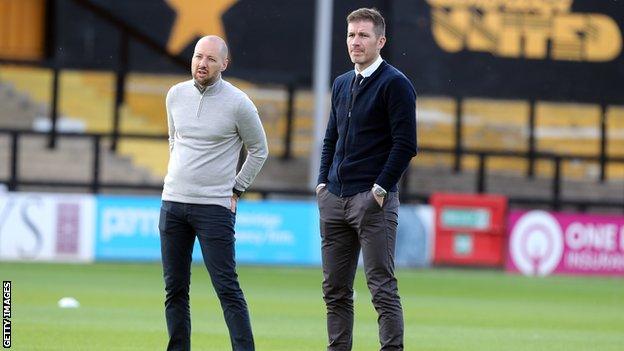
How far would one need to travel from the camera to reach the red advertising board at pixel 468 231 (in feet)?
78.7

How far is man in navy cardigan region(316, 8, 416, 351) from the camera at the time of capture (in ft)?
30.3

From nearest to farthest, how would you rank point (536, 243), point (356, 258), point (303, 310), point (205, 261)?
point (205, 261) → point (356, 258) → point (303, 310) → point (536, 243)

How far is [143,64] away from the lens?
27344 millimetres

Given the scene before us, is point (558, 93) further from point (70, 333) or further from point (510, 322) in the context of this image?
point (70, 333)

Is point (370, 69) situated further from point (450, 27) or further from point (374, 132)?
point (450, 27)

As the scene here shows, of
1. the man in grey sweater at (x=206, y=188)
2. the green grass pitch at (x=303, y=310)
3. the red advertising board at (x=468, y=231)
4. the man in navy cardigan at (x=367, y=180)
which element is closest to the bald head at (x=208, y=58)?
the man in grey sweater at (x=206, y=188)

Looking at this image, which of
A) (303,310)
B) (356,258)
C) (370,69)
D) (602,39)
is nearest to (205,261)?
(356,258)

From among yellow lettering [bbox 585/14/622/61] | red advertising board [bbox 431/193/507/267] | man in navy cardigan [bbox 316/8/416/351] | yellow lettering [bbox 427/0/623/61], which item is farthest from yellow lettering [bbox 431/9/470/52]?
man in navy cardigan [bbox 316/8/416/351]

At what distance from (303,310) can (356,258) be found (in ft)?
20.3

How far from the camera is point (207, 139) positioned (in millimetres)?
9344

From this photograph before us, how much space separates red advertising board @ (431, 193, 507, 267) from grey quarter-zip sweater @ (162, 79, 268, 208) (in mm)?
14761

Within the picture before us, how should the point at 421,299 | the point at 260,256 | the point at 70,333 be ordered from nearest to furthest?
the point at 70,333, the point at 421,299, the point at 260,256

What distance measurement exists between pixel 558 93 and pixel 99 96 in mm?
9078

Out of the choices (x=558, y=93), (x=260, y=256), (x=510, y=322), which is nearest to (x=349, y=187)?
(x=510, y=322)
